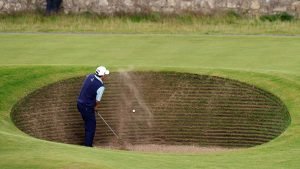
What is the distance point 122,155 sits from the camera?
17.0 meters

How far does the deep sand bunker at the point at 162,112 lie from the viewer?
78.2 ft

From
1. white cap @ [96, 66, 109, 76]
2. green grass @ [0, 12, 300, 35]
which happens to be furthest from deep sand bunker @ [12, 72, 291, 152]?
green grass @ [0, 12, 300, 35]

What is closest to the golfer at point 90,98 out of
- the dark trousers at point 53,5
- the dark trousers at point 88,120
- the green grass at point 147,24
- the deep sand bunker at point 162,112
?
the dark trousers at point 88,120

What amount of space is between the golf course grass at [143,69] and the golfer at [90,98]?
1657 millimetres

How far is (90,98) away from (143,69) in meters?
2.90

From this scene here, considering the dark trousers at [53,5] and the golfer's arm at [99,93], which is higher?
the golfer's arm at [99,93]

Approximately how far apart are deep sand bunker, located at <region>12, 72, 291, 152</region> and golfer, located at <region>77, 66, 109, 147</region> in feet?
3.51

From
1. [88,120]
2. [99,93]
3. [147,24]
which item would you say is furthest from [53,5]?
[99,93]

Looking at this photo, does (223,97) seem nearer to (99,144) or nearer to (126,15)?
(99,144)

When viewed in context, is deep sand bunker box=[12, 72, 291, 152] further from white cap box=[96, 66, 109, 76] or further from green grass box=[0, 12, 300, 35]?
green grass box=[0, 12, 300, 35]

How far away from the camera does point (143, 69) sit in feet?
84.0

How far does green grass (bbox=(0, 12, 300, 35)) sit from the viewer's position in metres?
36.7

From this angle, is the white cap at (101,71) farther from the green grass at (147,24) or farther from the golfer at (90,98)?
the green grass at (147,24)

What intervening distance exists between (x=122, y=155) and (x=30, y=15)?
944 inches
